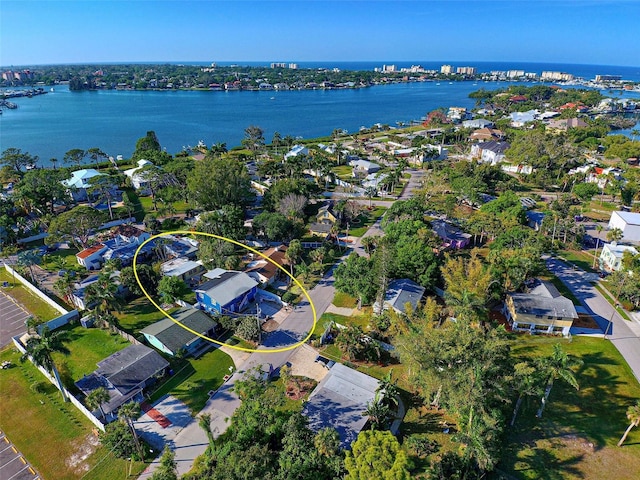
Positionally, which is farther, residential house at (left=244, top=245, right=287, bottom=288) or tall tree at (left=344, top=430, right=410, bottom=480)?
residential house at (left=244, top=245, right=287, bottom=288)

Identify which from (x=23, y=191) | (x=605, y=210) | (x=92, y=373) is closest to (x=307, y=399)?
(x=92, y=373)

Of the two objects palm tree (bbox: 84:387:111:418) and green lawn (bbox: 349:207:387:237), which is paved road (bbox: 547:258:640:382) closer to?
green lawn (bbox: 349:207:387:237)

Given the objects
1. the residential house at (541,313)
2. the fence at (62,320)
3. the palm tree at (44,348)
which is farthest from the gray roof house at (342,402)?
the fence at (62,320)

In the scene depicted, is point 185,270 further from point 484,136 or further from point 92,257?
point 484,136

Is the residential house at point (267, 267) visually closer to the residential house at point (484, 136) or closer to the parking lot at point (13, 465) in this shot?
the parking lot at point (13, 465)

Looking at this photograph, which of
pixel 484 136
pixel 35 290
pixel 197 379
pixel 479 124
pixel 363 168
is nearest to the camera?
pixel 197 379

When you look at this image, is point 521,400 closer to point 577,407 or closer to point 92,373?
point 577,407

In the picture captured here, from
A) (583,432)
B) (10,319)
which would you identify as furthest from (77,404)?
(583,432)

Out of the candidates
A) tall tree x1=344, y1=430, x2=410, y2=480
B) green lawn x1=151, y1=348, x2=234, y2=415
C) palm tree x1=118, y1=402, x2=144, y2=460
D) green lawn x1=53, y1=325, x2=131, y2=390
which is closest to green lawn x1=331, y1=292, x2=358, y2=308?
green lawn x1=151, y1=348, x2=234, y2=415
